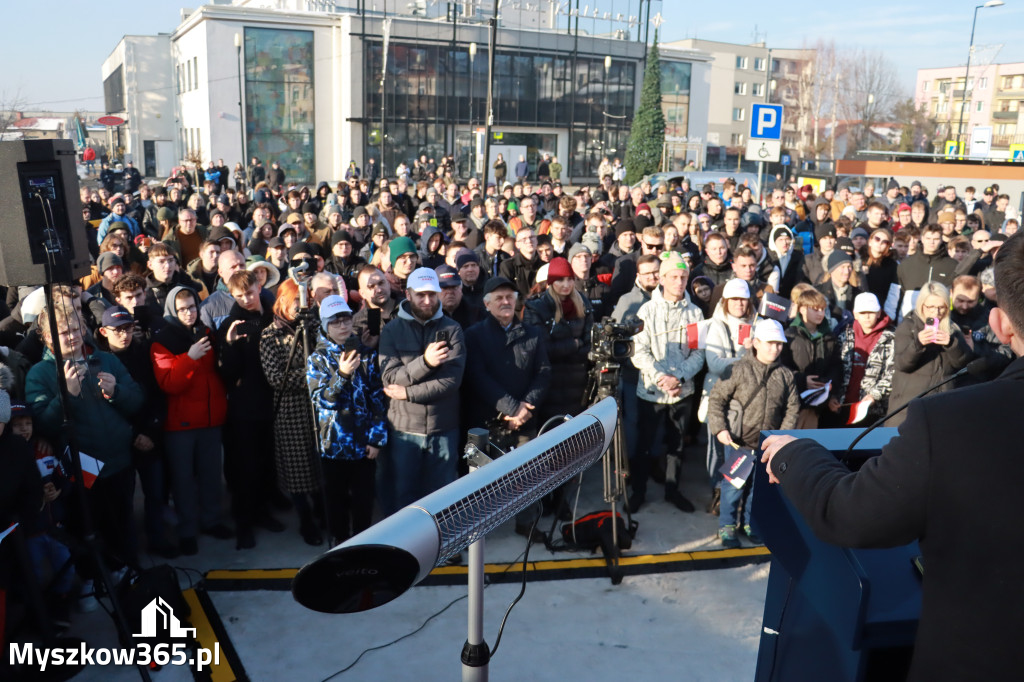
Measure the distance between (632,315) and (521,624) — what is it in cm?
290

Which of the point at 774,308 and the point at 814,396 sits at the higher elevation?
→ the point at 774,308

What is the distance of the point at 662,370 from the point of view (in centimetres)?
630

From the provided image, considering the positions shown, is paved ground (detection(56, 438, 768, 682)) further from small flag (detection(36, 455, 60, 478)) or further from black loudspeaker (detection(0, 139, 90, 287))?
black loudspeaker (detection(0, 139, 90, 287))

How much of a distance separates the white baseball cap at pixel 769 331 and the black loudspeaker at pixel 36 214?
Answer: 438 centimetres

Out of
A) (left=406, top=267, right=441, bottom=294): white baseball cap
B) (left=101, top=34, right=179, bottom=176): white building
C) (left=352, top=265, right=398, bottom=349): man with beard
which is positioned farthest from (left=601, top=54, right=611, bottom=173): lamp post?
(left=406, top=267, right=441, bottom=294): white baseball cap

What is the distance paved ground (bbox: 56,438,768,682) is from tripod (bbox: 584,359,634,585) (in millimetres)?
162

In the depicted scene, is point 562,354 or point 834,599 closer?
point 834,599

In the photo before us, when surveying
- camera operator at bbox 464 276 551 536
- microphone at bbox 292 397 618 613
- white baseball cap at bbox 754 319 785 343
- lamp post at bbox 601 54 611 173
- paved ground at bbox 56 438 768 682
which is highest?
lamp post at bbox 601 54 611 173

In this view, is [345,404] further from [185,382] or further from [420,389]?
[185,382]

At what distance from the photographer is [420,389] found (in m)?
5.28

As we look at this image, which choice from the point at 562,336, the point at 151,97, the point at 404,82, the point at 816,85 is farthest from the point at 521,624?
the point at 816,85

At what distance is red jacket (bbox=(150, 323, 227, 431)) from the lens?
5.32m

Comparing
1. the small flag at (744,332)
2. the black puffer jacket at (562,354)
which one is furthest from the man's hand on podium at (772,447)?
the small flag at (744,332)

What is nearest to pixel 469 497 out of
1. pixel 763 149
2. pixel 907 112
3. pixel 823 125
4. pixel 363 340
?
pixel 363 340
